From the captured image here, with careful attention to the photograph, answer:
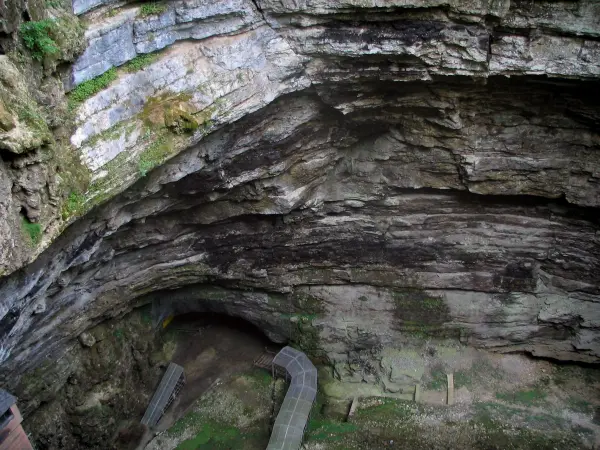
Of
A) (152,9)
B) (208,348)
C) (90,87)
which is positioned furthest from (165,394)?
(152,9)

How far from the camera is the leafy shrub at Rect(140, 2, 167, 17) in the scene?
404 inches

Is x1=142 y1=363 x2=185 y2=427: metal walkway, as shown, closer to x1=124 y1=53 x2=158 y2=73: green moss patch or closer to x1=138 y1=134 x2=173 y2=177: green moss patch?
x1=138 y1=134 x2=173 y2=177: green moss patch

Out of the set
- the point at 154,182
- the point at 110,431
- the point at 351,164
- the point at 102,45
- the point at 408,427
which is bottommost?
the point at 110,431

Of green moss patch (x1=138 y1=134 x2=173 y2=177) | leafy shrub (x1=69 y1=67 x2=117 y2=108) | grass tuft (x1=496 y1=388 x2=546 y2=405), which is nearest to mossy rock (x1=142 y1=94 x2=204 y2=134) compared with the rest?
green moss patch (x1=138 y1=134 x2=173 y2=177)

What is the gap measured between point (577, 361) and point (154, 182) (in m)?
15.0

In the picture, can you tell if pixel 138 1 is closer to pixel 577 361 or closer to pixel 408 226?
pixel 408 226

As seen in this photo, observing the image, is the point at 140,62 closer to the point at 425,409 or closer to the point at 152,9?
the point at 152,9

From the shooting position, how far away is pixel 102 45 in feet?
31.6

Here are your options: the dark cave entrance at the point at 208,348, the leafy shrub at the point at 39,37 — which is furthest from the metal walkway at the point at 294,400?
the leafy shrub at the point at 39,37

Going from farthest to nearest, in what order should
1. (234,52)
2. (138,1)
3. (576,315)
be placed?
(576,315), (234,52), (138,1)

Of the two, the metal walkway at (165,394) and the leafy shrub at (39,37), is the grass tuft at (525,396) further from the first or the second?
the leafy shrub at (39,37)

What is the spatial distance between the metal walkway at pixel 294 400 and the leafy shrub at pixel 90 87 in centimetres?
1107

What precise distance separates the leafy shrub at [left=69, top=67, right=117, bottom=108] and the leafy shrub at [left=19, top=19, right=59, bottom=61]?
1033mm

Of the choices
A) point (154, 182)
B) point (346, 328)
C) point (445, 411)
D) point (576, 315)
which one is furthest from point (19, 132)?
point (576, 315)
